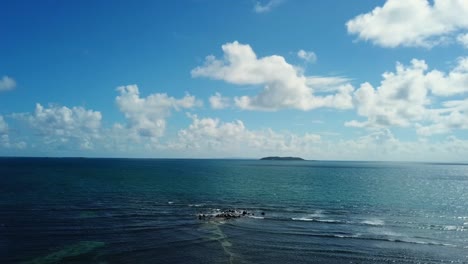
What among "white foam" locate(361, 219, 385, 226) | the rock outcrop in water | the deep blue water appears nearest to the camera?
the deep blue water

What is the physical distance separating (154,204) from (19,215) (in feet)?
90.4

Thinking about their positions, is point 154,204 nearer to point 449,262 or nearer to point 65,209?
point 65,209

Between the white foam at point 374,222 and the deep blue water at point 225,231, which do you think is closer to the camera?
the deep blue water at point 225,231

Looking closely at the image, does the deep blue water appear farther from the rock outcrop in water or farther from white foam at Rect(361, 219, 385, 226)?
the rock outcrop in water

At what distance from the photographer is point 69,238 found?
55000mm

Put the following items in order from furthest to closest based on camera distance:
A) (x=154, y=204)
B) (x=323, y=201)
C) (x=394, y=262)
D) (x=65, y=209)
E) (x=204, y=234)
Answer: (x=323, y=201), (x=154, y=204), (x=65, y=209), (x=204, y=234), (x=394, y=262)

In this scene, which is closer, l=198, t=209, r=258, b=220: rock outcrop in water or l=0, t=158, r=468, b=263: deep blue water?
l=0, t=158, r=468, b=263: deep blue water

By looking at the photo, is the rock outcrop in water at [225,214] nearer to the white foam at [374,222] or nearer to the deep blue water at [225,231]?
the deep blue water at [225,231]

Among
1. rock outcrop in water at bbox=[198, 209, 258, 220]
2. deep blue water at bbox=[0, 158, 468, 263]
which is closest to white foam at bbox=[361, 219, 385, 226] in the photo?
deep blue water at bbox=[0, 158, 468, 263]

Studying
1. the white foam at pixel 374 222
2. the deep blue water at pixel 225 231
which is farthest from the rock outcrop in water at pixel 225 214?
the white foam at pixel 374 222

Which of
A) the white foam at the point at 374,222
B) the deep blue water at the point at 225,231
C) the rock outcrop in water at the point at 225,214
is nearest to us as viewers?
the deep blue water at the point at 225,231

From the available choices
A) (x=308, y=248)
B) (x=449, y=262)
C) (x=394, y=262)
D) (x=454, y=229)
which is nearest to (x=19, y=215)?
(x=308, y=248)

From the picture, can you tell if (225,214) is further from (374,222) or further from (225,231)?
(374,222)

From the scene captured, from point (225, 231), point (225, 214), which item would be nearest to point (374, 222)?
point (225, 214)
